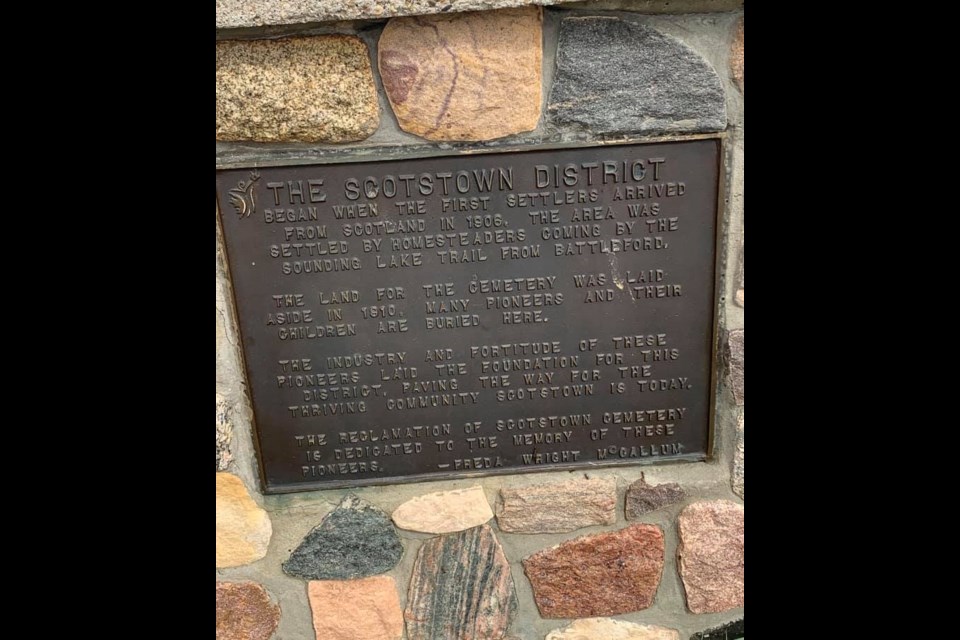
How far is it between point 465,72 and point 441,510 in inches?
56.8

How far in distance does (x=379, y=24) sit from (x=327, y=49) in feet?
0.54

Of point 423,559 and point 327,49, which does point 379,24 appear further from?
point 423,559

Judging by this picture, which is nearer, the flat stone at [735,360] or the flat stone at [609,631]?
the flat stone at [735,360]

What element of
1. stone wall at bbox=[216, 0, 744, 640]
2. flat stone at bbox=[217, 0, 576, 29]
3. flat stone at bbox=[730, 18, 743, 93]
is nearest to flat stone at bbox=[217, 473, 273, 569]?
stone wall at bbox=[216, 0, 744, 640]

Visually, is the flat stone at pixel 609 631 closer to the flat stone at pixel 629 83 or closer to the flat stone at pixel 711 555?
the flat stone at pixel 711 555

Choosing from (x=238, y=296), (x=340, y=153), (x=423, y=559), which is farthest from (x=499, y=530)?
(x=340, y=153)

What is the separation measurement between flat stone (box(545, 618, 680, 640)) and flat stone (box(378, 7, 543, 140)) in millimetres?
1775

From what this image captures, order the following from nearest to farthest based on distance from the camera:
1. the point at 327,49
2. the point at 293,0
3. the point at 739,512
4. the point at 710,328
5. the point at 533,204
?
the point at 293,0 < the point at 327,49 < the point at 533,204 < the point at 710,328 < the point at 739,512

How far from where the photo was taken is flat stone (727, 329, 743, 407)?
2129 millimetres

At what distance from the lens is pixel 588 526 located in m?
2.30

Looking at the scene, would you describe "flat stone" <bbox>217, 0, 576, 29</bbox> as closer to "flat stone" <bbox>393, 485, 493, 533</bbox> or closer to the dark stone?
"flat stone" <bbox>393, 485, 493, 533</bbox>

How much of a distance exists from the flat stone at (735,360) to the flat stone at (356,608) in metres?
1.38

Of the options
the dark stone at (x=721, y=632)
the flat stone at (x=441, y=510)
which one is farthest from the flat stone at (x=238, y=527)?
the dark stone at (x=721, y=632)

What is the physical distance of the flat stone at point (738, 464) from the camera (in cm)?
222
